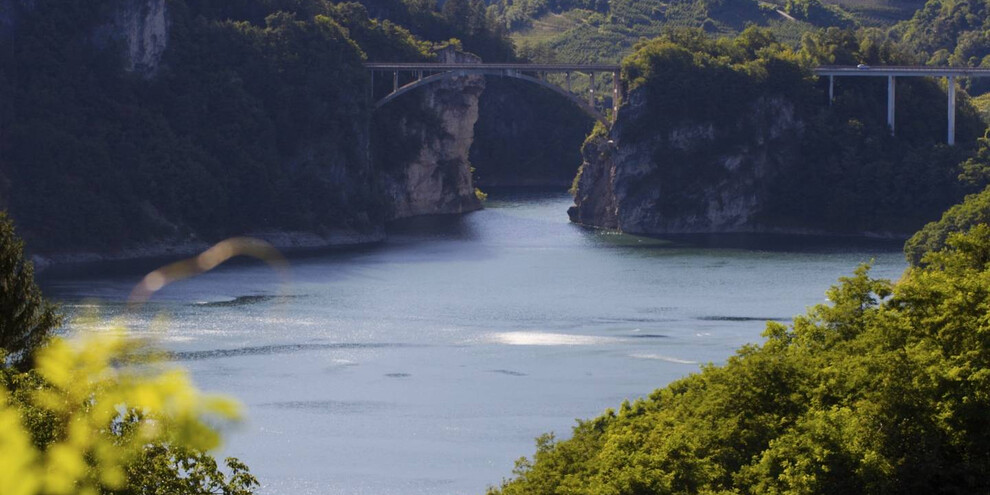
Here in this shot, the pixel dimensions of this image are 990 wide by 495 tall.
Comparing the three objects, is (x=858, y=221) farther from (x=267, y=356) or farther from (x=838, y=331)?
(x=838, y=331)

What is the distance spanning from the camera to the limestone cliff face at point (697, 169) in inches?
4592

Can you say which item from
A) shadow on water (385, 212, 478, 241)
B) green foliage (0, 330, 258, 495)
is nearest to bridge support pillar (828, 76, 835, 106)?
shadow on water (385, 212, 478, 241)

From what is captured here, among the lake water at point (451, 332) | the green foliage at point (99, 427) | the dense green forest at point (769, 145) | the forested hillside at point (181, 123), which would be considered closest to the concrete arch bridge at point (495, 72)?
the dense green forest at point (769, 145)

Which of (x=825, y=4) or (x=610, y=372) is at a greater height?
(x=825, y=4)

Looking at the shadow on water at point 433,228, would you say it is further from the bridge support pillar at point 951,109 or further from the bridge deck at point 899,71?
the bridge support pillar at point 951,109

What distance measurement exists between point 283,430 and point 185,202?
2031 inches

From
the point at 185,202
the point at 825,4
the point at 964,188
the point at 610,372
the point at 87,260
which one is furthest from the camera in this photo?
the point at 825,4

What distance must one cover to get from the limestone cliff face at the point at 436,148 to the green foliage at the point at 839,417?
82814 millimetres

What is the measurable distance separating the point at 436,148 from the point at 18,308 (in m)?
99.0

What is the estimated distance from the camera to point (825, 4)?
191m

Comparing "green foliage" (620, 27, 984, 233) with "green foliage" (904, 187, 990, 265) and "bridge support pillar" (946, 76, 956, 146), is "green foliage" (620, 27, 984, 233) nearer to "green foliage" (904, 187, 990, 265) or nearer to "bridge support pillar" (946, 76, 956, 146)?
"bridge support pillar" (946, 76, 956, 146)

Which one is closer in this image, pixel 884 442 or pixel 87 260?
pixel 884 442

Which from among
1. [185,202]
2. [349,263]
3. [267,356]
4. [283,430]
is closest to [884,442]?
[283,430]

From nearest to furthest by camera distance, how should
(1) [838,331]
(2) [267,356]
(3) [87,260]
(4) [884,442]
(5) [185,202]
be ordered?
(4) [884,442]
(1) [838,331]
(2) [267,356]
(3) [87,260]
(5) [185,202]
